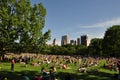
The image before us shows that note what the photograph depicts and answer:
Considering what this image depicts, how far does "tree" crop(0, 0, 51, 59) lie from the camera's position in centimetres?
4922

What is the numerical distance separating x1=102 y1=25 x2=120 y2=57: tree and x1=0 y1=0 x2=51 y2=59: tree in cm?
5832

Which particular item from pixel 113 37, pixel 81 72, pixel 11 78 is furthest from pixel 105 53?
pixel 11 78

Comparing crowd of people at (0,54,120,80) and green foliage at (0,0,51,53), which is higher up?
green foliage at (0,0,51,53)

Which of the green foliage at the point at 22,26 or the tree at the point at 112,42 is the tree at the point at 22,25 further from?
the tree at the point at 112,42

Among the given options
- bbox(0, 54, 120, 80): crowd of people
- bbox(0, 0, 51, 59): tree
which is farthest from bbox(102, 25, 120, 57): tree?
bbox(0, 0, 51, 59): tree

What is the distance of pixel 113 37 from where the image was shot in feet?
368

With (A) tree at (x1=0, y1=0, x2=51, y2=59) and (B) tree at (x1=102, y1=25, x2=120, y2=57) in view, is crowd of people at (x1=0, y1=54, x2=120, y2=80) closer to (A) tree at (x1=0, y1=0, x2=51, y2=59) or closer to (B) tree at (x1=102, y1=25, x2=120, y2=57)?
(A) tree at (x1=0, y1=0, x2=51, y2=59)

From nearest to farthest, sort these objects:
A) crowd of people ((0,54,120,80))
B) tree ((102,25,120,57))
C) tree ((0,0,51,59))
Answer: crowd of people ((0,54,120,80))
tree ((0,0,51,59))
tree ((102,25,120,57))

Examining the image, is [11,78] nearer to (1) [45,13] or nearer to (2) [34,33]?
(2) [34,33]

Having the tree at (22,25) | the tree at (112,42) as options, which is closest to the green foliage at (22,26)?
the tree at (22,25)

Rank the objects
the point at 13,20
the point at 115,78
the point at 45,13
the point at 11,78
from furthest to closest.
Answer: the point at 45,13
the point at 13,20
the point at 115,78
the point at 11,78

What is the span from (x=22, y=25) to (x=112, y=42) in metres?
66.4

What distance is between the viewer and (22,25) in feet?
165

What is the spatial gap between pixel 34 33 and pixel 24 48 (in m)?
3.49
